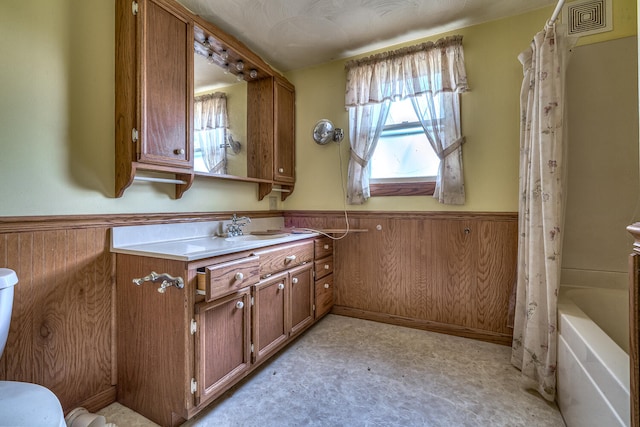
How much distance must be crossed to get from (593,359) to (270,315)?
157 cm

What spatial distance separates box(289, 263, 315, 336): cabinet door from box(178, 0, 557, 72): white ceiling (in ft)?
6.04

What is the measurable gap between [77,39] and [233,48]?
96 centimetres

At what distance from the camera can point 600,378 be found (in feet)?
3.39

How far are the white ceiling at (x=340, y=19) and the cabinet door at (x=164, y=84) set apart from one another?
14.7 inches

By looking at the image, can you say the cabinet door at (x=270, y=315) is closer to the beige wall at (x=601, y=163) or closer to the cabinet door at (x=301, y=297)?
the cabinet door at (x=301, y=297)

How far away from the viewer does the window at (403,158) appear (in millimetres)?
2330

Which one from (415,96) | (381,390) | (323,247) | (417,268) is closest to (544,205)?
(417,268)

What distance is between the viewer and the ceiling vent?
180 cm

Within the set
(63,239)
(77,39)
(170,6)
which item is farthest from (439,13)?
(63,239)

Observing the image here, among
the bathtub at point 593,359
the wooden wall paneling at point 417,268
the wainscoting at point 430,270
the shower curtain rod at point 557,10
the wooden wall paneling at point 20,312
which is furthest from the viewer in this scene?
the wooden wall paneling at point 417,268

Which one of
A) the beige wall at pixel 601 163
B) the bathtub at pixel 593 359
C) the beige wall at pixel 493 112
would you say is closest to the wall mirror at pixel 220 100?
the beige wall at pixel 493 112

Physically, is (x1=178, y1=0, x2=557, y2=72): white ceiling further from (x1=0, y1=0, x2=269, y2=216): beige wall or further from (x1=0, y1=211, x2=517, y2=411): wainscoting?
(x1=0, y1=211, x2=517, y2=411): wainscoting

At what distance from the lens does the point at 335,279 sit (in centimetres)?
265

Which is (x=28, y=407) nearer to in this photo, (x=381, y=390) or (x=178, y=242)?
(x=178, y=242)
